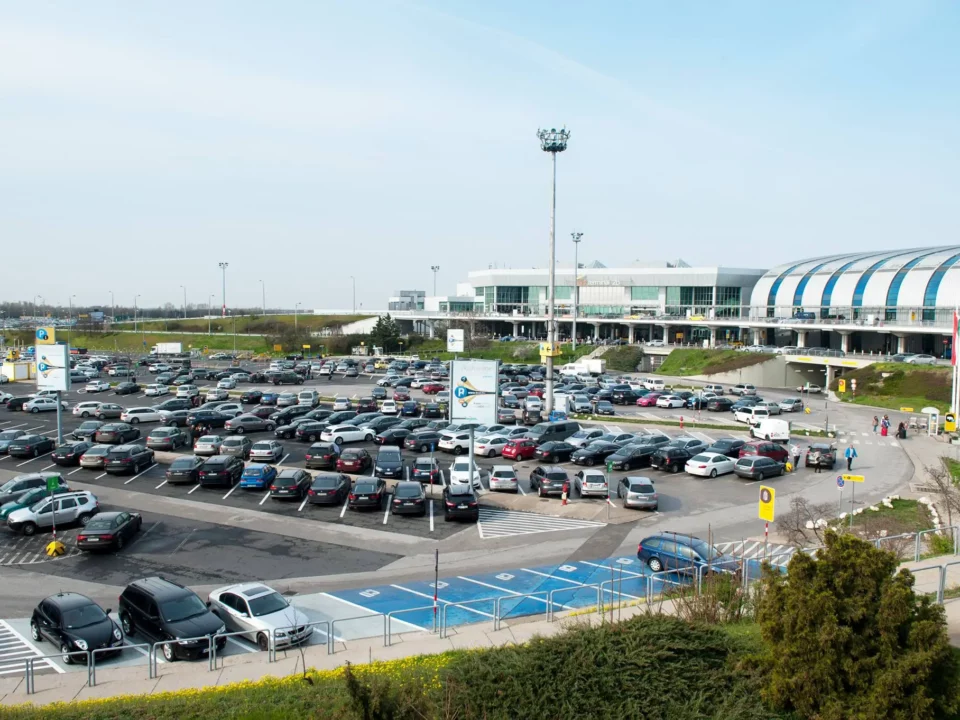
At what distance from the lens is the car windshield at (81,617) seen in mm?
13516

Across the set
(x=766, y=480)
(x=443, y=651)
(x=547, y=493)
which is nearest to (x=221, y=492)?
(x=547, y=493)

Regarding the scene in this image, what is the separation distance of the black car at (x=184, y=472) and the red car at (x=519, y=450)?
13255 millimetres

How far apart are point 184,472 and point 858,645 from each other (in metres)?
25.0

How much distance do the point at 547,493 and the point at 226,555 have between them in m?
11.5

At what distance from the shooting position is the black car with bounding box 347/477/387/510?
81.4ft

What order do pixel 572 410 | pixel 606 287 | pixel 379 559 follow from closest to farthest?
1. pixel 379 559
2. pixel 572 410
3. pixel 606 287

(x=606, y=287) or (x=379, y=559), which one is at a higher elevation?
(x=606, y=287)

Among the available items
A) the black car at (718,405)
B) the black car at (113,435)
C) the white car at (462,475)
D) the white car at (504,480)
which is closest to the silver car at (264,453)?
the black car at (113,435)

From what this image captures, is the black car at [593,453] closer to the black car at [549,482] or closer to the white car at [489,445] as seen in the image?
the white car at [489,445]

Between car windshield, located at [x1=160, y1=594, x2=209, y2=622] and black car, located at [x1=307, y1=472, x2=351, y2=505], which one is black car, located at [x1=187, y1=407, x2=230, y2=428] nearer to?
black car, located at [x1=307, y1=472, x2=351, y2=505]

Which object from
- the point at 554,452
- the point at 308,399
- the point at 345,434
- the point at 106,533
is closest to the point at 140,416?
the point at 308,399

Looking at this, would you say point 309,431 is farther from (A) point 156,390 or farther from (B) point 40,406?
(A) point 156,390

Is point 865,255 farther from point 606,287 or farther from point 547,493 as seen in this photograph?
point 547,493

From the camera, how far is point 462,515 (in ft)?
78.4
